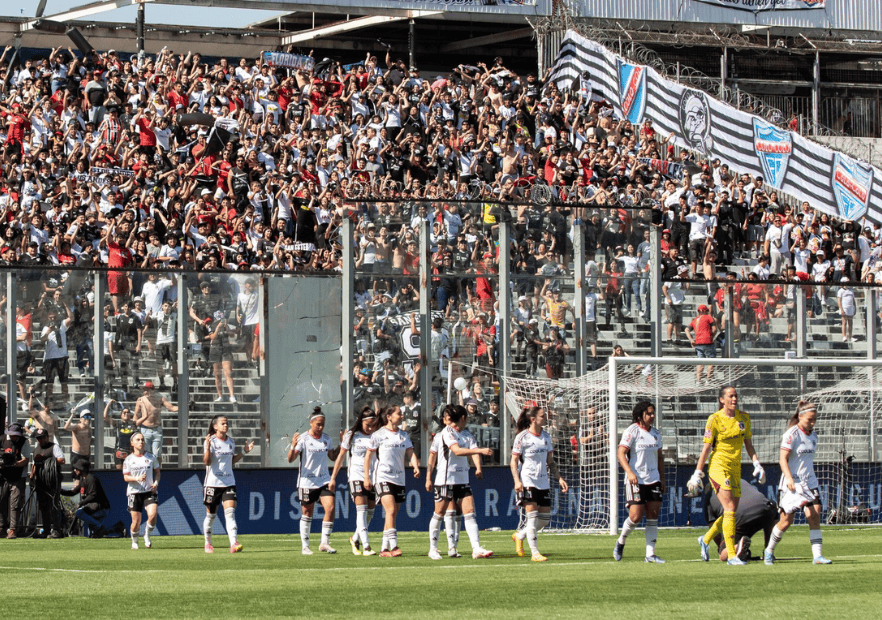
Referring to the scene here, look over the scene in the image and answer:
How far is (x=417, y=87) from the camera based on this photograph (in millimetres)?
34688

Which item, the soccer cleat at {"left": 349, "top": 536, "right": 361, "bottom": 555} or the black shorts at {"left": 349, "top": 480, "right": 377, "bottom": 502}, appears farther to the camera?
the soccer cleat at {"left": 349, "top": 536, "right": 361, "bottom": 555}

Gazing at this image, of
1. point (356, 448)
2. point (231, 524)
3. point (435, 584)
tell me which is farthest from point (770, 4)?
point (435, 584)

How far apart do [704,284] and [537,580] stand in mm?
12646

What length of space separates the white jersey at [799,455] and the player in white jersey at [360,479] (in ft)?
16.1

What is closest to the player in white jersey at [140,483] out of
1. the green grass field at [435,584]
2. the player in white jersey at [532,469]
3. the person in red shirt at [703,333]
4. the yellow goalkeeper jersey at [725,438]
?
the green grass field at [435,584]

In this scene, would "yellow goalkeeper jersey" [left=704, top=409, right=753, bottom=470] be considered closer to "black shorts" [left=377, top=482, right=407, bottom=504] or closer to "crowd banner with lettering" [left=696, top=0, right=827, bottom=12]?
"black shorts" [left=377, top=482, right=407, bottom=504]

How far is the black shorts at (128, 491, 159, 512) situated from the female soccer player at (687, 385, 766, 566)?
8.29 m

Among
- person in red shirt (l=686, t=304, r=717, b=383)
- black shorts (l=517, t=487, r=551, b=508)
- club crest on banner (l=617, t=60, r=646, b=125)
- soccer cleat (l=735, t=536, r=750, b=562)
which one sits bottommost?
soccer cleat (l=735, t=536, r=750, b=562)

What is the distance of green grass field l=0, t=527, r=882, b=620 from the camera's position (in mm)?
11078

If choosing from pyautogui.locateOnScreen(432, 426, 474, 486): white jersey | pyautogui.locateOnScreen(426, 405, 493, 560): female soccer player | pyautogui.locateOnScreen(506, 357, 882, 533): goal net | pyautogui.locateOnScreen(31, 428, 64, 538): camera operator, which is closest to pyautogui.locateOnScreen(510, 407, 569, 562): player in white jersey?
pyautogui.locateOnScreen(426, 405, 493, 560): female soccer player

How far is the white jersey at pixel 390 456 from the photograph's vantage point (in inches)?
651

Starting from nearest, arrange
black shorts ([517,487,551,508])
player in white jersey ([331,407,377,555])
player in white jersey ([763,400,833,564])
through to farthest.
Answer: player in white jersey ([763,400,833,564]), black shorts ([517,487,551,508]), player in white jersey ([331,407,377,555])

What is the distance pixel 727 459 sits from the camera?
14.9 meters

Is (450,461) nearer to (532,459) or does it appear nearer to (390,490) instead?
(390,490)
